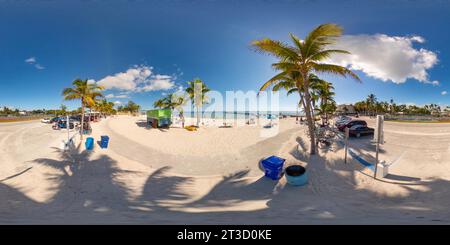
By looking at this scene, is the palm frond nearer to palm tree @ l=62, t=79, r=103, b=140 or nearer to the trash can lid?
the trash can lid

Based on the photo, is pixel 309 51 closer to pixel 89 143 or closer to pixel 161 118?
pixel 89 143

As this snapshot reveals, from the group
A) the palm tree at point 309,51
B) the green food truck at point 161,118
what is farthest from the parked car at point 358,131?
the green food truck at point 161,118

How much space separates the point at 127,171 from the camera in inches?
394

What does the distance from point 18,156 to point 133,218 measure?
13021 millimetres

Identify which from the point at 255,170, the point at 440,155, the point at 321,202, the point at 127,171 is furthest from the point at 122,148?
the point at 440,155

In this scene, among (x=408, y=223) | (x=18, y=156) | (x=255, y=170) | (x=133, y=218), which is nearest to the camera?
(x=408, y=223)

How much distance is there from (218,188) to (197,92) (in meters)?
Answer: 25.5

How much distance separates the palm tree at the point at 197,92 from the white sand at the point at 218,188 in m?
19.5

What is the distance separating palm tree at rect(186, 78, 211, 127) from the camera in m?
31.7

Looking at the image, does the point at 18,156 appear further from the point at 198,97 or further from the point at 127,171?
the point at 198,97

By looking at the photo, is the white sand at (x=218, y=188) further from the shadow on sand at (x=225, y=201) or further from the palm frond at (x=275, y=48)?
the palm frond at (x=275, y=48)

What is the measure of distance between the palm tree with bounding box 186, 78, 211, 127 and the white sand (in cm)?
1945

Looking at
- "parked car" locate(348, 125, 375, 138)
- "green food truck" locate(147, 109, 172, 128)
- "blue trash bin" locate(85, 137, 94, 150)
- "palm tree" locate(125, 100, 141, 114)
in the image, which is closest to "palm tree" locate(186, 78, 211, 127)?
"green food truck" locate(147, 109, 172, 128)

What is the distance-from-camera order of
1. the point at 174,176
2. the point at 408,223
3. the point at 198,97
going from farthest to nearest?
the point at 198,97 → the point at 174,176 → the point at 408,223
